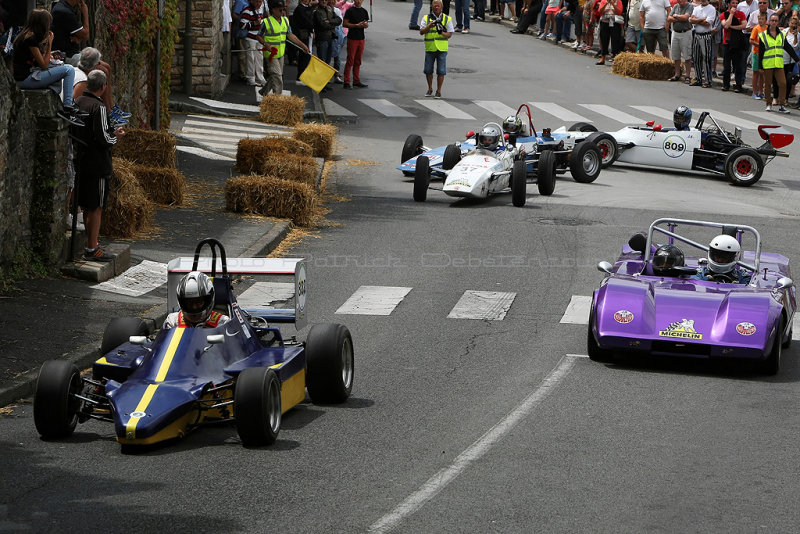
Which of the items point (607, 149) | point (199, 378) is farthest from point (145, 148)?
point (199, 378)

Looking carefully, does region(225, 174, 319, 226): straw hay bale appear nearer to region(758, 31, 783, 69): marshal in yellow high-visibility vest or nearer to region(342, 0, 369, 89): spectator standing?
region(342, 0, 369, 89): spectator standing

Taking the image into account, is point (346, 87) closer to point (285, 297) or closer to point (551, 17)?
point (551, 17)

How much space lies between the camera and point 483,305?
620 inches

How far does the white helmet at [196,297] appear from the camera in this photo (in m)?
10.3

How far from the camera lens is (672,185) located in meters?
25.2

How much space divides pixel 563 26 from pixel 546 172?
23139mm

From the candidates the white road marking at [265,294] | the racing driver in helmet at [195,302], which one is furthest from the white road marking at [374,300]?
the racing driver in helmet at [195,302]

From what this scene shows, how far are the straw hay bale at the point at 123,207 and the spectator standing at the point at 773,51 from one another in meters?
19.7

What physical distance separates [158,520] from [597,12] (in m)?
34.2

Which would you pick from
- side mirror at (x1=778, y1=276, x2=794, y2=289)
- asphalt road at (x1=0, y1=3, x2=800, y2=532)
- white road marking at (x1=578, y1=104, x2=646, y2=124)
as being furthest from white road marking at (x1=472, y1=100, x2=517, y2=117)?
side mirror at (x1=778, y1=276, x2=794, y2=289)

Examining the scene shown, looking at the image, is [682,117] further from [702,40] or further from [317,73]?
[702,40]

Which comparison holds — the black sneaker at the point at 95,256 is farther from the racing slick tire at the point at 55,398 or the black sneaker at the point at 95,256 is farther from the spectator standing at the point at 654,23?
the spectator standing at the point at 654,23

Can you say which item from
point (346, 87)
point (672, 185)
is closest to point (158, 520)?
point (672, 185)

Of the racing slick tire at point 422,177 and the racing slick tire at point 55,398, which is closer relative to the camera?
the racing slick tire at point 55,398
